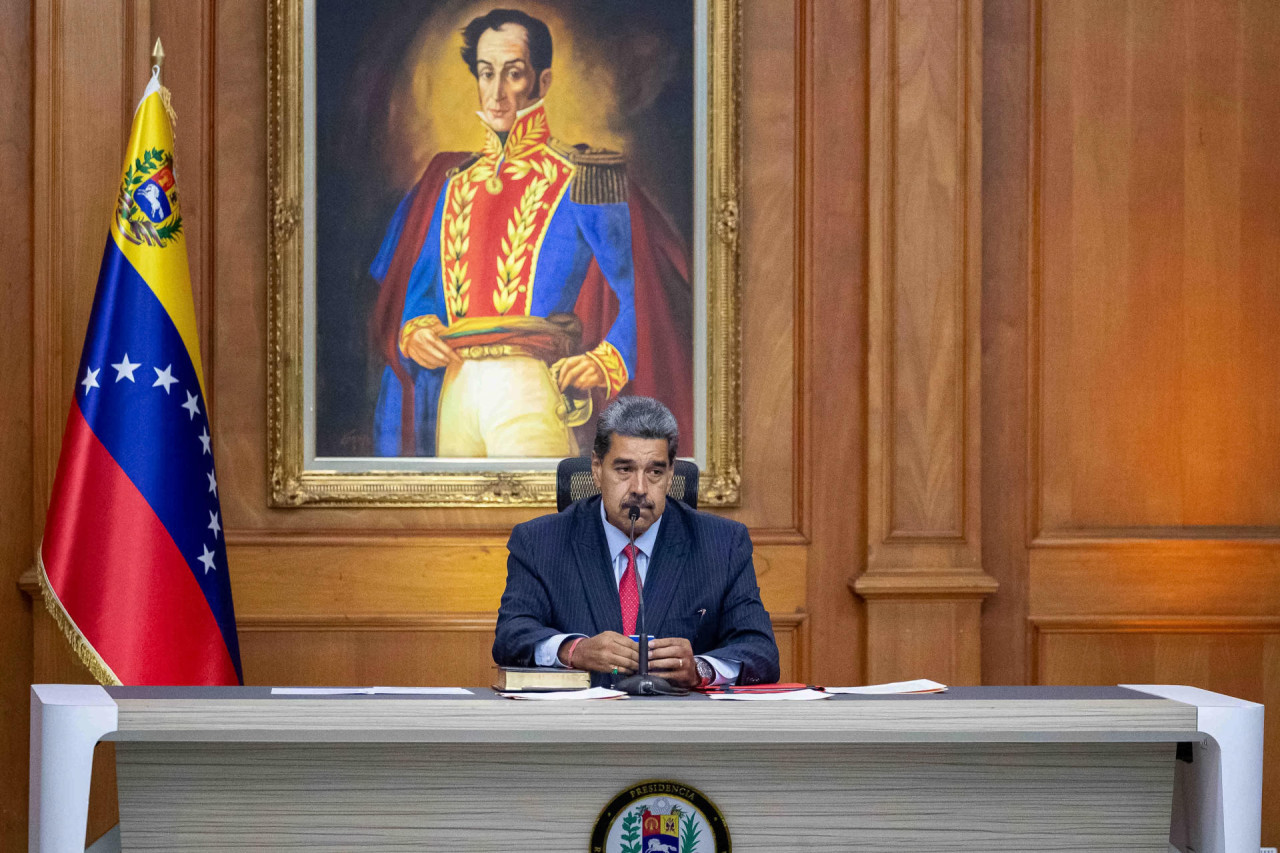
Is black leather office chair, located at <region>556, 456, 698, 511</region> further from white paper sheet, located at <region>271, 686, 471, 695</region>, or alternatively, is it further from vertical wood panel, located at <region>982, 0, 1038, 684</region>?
vertical wood panel, located at <region>982, 0, 1038, 684</region>

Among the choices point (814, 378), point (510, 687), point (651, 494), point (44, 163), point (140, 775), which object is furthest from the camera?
point (814, 378)

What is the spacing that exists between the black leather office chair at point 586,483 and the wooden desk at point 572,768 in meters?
0.93

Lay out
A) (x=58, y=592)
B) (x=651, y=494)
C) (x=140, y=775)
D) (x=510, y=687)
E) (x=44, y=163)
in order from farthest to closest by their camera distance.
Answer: (x=44, y=163) → (x=58, y=592) → (x=651, y=494) → (x=510, y=687) → (x=140, y=775)

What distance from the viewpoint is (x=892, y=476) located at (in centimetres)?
387

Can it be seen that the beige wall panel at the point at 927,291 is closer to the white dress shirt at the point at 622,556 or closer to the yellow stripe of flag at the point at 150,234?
the white dress shirt at the point at 622,556

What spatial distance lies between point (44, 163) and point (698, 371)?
2.08m

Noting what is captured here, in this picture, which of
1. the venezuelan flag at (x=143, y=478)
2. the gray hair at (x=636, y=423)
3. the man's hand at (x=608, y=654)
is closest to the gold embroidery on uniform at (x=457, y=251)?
the venezuelan flag at (x=143, y=478)

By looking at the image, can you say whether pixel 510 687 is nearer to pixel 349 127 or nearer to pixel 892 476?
pixel 892 476

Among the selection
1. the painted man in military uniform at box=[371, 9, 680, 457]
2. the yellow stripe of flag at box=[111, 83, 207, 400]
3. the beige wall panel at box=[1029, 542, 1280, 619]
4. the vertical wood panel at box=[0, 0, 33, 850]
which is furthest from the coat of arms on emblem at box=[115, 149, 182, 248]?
the beige wall panel at box=[1029, 542, 1280, 619]

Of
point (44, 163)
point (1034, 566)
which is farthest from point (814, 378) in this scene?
point (44, 163)

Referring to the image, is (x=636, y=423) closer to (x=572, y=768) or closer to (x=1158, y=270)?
(x=572, y=768)

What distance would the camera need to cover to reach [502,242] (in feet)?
12.7

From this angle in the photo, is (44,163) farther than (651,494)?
Yes

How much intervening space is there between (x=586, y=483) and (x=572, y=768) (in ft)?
3.49
